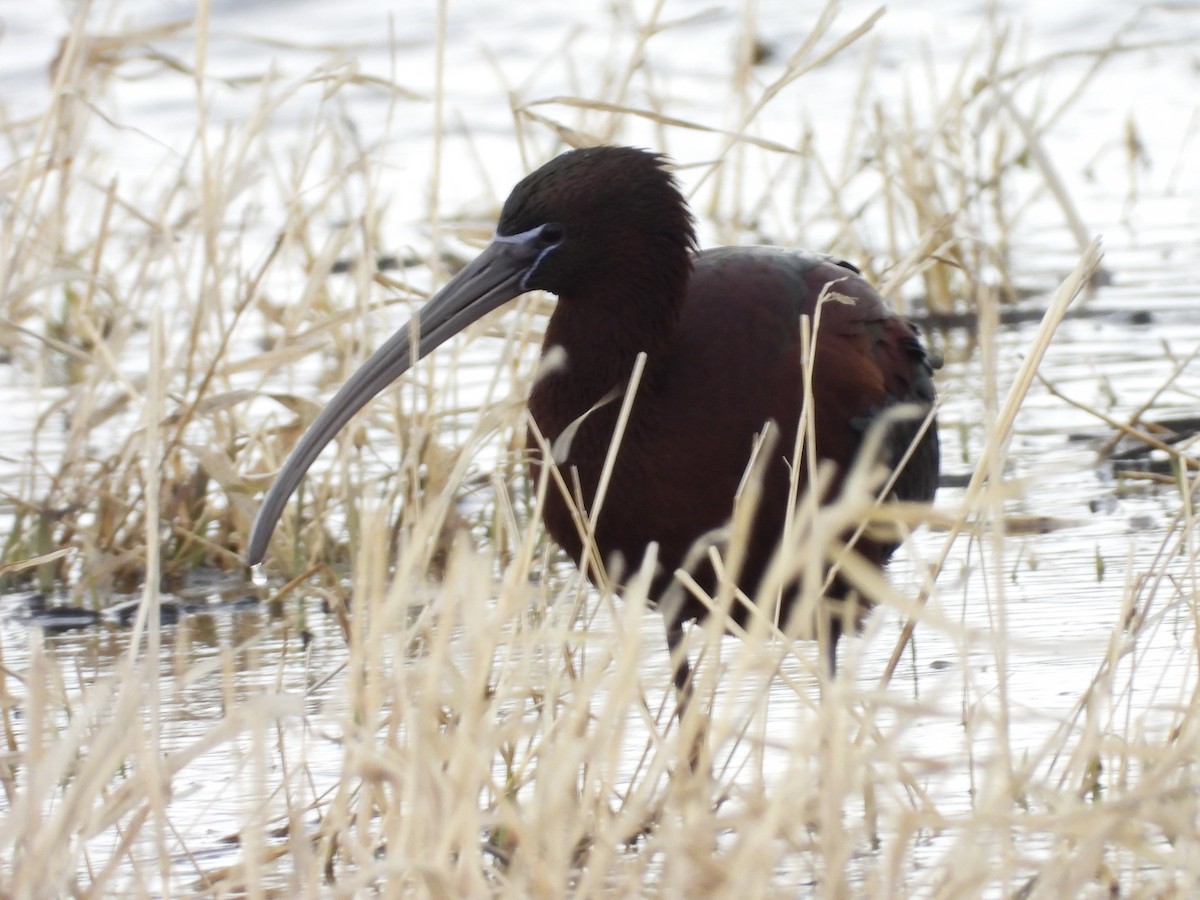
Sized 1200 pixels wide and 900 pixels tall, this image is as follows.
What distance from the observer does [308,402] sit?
189 inches

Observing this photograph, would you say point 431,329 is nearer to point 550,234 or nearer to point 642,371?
point 550,234

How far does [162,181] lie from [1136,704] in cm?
686

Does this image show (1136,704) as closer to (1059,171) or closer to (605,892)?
(605,892)

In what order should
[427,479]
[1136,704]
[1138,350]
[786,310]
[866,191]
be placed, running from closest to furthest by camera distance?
[1136,704] < [786,310] < [427,479] < [1138,350] < [866,191]

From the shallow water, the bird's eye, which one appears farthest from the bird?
the shallow water

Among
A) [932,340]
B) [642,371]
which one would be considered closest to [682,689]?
[642,371]

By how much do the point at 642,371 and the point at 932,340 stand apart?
10.4 feet

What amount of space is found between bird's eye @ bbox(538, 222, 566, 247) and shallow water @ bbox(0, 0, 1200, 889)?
0.80 meters

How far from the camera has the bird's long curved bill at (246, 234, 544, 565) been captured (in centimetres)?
392

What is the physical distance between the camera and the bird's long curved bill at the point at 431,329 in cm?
392

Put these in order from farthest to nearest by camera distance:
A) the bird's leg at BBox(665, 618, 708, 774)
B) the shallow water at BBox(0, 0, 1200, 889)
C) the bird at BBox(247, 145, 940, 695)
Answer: the bird at BBox(247, 145, 940, 695), the shallow water at BBox(0, 0, 1200, 889), the bird's leg at BBox(665, 618, 708, 774)

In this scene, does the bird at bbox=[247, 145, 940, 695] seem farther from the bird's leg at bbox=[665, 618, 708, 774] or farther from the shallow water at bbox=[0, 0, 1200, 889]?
the shallow water at bbox=[0, 0, 1200, 889]

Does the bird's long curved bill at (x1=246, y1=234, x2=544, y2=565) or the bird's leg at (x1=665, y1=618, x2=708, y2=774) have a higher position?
the bird's long curved bill at (x1=246, y1=234, x2=544, y2=565)

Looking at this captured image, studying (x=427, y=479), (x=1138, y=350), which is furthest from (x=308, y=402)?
(x=1138, y=350)
